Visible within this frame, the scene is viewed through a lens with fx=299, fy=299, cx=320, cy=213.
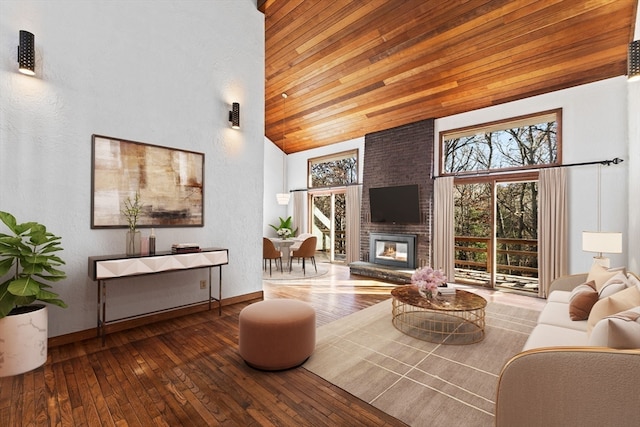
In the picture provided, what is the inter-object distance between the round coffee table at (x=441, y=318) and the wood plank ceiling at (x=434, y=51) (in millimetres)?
3427

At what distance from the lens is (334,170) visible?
802cm

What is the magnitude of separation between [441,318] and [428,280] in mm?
793

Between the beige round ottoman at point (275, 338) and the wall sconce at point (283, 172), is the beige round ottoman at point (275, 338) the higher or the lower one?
the lower one

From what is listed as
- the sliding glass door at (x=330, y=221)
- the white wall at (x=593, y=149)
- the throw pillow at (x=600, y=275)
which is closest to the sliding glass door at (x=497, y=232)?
the white wall at (x=593, y=149)

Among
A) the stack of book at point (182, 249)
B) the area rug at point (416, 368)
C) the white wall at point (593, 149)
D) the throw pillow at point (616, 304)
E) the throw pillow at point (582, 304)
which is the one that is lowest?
the area rug at point (416, 368)

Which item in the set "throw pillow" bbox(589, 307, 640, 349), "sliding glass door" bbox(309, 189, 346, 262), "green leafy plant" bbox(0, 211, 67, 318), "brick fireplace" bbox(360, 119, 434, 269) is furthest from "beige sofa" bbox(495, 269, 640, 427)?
"sliding glass door" bbox(309, 189, 346, 262)

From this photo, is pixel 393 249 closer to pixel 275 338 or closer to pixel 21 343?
pixel 275 338

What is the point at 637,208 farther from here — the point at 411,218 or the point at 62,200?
the point at 62,200

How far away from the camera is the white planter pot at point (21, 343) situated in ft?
7.34

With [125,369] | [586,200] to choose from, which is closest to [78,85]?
[125,369]

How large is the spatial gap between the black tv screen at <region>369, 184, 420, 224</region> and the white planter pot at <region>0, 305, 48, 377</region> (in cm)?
555

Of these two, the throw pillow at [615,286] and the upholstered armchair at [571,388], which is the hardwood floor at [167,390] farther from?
the throw pillow at [615,286]

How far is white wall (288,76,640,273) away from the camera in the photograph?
4.07 meters

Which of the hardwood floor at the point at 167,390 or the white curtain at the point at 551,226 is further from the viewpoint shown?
the white curtain at the point at 551,226
